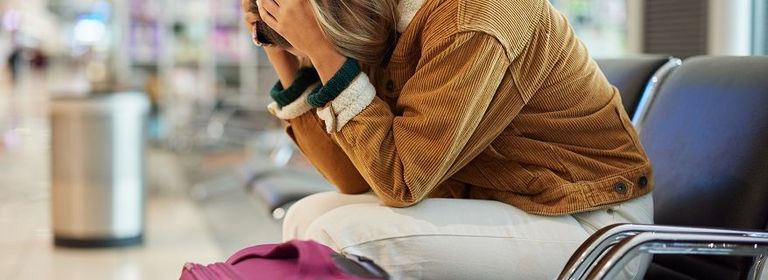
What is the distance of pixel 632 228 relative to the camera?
1.53 m

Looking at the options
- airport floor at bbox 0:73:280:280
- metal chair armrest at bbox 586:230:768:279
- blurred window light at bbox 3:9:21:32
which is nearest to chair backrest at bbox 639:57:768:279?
metal chair armrest at bbox 586:230:768:279

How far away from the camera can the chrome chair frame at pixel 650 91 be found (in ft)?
7.55

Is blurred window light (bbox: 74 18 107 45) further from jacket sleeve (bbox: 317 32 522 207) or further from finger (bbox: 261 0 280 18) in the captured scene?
jacket sleeve (bbox: 317 32 522 207)

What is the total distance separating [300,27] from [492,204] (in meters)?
0.41

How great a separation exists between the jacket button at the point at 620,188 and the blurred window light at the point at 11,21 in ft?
99.6

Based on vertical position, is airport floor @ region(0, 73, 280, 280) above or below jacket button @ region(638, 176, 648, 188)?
below

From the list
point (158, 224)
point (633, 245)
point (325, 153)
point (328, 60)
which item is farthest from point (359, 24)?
point (158, 224)

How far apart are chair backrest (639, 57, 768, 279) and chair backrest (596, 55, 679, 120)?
0.31ft

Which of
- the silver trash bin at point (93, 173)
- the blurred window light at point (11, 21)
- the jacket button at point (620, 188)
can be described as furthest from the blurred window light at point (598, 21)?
the blurred window light at point (11, 21)

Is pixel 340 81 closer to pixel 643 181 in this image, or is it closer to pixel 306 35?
pixel 306 35

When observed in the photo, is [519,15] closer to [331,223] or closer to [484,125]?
[484,125]

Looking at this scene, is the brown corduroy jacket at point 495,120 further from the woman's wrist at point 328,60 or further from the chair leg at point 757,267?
the chair leg at point 757,267

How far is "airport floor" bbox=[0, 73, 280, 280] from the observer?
4578 mm

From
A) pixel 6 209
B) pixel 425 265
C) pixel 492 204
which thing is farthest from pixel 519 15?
pixel 6 209
